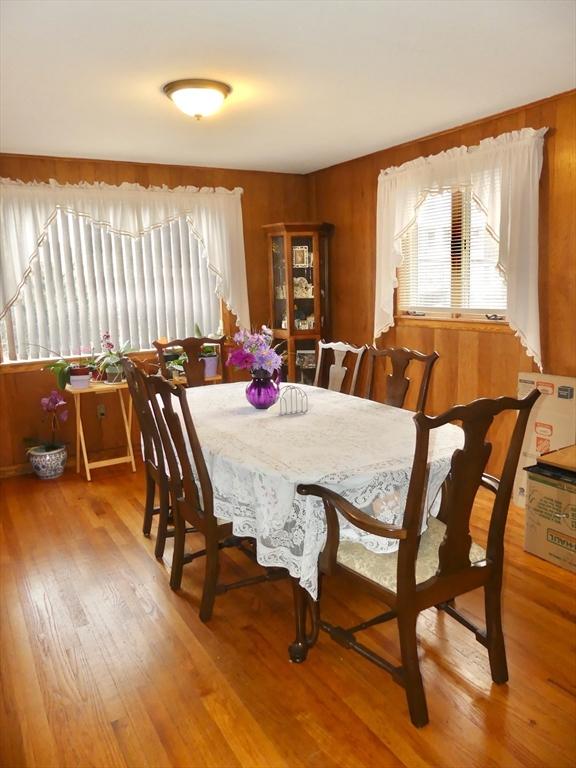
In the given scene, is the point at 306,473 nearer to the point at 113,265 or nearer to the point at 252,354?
the point at 252,354

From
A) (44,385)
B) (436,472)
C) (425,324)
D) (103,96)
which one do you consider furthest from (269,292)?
(436,472)

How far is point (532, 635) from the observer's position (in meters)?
2.40

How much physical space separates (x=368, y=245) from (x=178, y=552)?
3098 mm

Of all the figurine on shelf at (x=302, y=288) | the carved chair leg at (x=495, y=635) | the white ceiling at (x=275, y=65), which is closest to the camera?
the carved chair leg at (x=495, y=635)

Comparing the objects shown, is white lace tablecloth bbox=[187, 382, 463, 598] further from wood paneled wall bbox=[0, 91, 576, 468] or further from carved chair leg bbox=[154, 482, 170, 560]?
wood paneled wall bbox=[0, 91, 576, 468]

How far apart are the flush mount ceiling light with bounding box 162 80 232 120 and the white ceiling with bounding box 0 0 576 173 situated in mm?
65

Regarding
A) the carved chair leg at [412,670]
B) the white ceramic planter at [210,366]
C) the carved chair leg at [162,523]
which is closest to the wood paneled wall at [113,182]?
the white ceramic planter at [210,366]

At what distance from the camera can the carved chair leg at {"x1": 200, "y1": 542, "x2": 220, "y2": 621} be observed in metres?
2.50

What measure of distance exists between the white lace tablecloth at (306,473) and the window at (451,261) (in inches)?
62.4

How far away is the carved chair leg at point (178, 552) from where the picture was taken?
2790 mm

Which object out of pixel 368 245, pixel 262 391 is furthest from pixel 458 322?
pixel 262 391

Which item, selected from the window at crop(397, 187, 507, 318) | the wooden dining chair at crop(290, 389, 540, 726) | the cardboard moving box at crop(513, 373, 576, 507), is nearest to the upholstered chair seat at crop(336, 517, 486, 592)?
the wooden dining chair at crop(290, 389, 540, 726)

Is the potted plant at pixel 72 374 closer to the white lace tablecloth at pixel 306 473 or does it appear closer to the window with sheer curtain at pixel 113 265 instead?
the window with sheer curtain at pixel 113 265

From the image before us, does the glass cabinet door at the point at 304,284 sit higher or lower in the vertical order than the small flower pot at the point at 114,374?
higher
